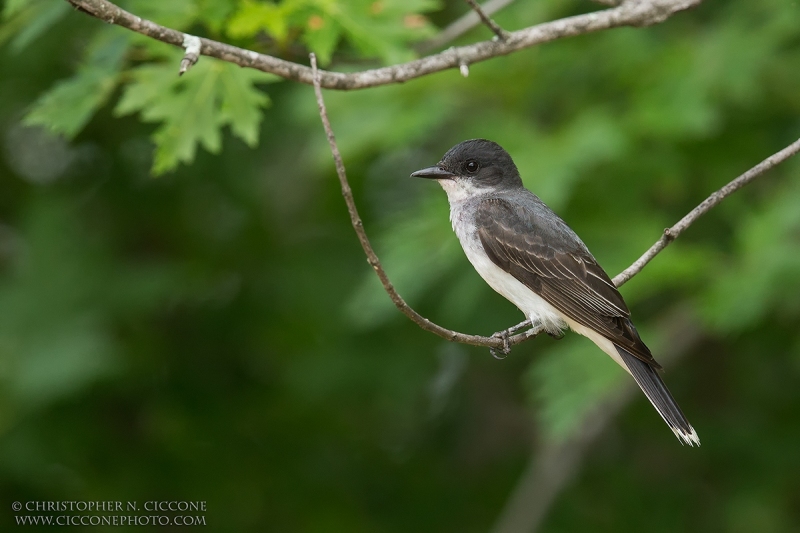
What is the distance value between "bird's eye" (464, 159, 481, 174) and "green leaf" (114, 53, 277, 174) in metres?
1.38

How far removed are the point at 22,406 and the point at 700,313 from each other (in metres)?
4.33

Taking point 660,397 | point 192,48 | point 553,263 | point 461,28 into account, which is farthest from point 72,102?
point 660,397

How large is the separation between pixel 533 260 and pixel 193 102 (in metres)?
1.98

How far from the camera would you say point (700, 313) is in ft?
17.3

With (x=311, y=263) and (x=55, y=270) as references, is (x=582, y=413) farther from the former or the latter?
(x=55, y=270)

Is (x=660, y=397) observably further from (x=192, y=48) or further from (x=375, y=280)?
(x=192, y=48)

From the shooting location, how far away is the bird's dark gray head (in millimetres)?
5293

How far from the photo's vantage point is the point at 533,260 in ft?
16.5

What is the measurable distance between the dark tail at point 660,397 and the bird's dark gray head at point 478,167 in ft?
4.51

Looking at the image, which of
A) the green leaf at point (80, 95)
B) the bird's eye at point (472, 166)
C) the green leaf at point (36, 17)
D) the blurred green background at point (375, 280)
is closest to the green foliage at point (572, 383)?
the blurred green background at point (375, 280)

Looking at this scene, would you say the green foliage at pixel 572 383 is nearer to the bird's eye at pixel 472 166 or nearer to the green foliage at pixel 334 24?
the bird's eye at pixel 472 166

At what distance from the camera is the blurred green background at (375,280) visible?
495 cm

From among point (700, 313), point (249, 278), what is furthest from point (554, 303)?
point (249, 278)

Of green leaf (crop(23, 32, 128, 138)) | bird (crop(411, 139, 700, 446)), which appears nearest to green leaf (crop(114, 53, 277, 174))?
green leaf (crop(23, 32, 128, 138))
